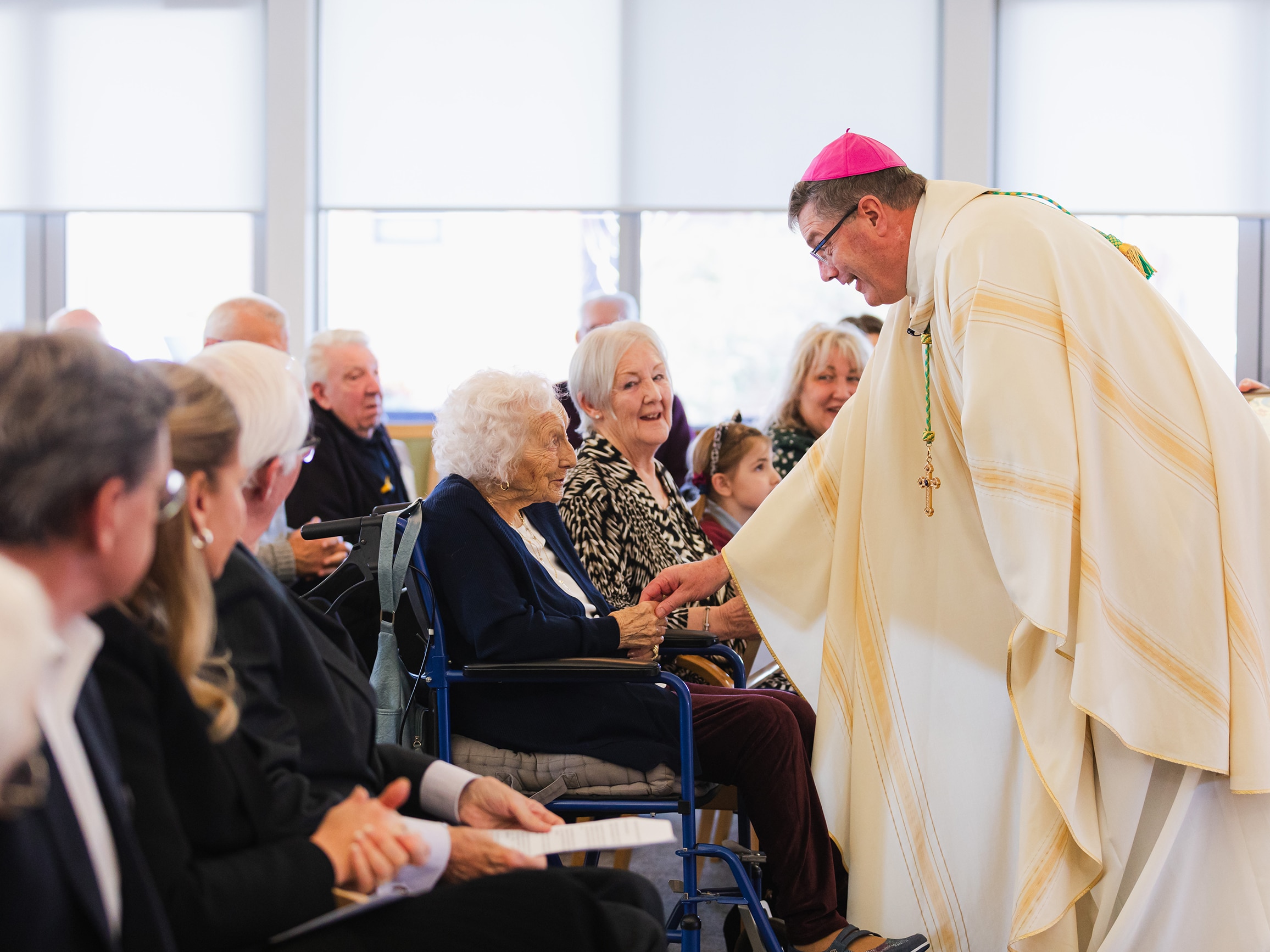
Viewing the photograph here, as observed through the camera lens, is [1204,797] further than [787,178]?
No

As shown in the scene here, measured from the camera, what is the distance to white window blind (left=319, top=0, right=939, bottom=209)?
18.1ft

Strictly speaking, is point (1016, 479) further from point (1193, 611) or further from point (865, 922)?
point (865, 922)

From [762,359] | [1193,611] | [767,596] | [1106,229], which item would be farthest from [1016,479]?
[1106,229]

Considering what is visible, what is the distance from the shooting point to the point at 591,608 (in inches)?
94.5

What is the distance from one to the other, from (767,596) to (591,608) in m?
0.39

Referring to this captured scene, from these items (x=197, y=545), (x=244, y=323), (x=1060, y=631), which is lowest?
(x=1060, y=631)

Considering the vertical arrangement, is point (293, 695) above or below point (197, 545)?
below

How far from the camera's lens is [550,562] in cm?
239

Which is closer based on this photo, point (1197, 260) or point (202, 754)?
point (202, 754)

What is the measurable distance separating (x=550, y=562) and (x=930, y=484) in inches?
31.9

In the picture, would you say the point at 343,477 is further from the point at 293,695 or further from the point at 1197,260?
the point at 1197,260

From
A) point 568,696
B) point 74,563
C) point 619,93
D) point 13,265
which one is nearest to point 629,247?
point 619,93

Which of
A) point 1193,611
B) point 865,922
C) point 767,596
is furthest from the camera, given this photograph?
point 767,596

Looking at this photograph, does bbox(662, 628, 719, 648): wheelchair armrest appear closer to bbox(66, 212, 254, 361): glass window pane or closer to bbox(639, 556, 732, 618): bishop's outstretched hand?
bbox(639, 556, 732, 618): bishop's outstretched hand
